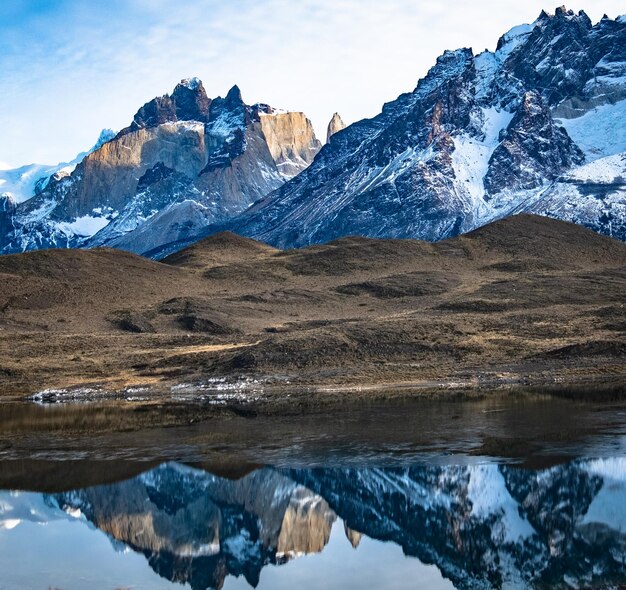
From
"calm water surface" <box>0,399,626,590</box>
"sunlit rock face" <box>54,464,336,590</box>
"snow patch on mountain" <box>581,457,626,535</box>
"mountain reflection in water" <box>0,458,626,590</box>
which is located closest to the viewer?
"mountain reflection in water" <box>0,458,626,590</box>

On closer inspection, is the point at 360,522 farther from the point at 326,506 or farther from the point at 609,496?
the point at 609,496

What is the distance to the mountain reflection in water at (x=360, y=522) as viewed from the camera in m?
30.6

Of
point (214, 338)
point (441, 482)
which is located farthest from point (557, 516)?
point (214, 338)

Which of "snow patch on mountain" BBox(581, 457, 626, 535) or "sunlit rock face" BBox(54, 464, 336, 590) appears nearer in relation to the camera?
"sunlit rock face" BBox(54, 464, 336, 590)

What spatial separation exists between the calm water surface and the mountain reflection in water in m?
0.10

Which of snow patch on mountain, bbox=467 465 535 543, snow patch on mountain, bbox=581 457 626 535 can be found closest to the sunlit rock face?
snow patch on mountain, bbox=467 465 535 543

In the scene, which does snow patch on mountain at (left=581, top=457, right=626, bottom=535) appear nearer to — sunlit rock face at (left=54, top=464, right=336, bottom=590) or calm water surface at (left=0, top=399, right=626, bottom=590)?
calm water surface at (left=0, top=399, right=626, bottom=590)

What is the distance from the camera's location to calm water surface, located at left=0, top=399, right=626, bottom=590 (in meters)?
30.9

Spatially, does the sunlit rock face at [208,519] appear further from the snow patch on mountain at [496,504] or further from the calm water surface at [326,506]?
the snow patch on mountain at [496,504]

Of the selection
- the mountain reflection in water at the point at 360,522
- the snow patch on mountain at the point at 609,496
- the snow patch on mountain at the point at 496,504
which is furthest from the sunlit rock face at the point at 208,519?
the snow patch on mountain at the point at 609,496

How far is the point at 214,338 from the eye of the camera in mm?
119812

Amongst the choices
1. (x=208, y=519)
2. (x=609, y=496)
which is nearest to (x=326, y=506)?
(x=208, y=519)

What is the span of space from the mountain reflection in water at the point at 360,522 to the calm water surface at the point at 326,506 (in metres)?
0.10

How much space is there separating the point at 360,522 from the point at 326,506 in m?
2.42
